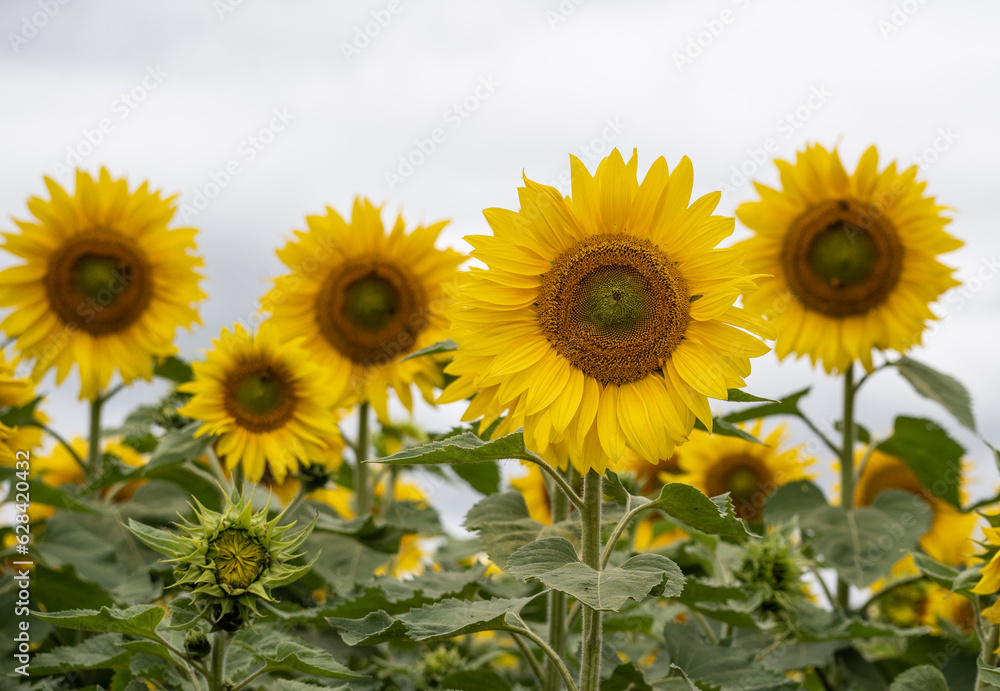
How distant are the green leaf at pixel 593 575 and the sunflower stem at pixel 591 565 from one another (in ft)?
0.28

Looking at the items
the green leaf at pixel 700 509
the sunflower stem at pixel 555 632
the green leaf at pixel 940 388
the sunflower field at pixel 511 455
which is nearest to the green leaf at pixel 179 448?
the sunflower field at pixel 511 455

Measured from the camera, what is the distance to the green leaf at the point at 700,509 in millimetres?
2090

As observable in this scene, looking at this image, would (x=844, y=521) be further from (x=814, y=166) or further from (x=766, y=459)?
(x=814, y=166)

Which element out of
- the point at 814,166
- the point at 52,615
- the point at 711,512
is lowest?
the point at 52,615

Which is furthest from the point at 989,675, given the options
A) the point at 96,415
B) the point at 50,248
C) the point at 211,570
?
the point at 50,248

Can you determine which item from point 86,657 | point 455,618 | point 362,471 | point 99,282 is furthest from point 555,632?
point 99,282

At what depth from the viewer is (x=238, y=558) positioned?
213 cm

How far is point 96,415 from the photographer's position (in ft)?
14.6

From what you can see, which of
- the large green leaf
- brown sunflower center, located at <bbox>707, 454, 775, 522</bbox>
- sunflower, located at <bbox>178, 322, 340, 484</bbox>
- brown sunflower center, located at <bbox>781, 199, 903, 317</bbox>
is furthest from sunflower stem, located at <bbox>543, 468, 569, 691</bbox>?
brown sunflower center, located at <bbox>707, 454, 775, 522</bbox>

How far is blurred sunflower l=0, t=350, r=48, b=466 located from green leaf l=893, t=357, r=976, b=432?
352 cm

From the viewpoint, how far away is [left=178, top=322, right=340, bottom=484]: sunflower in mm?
3521

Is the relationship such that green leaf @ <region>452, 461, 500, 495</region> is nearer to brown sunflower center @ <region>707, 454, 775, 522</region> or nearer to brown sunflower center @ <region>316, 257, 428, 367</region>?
brown sunflower center @ <region>316, 257, 428, 367</region>

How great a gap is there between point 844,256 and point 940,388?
70 centimetres

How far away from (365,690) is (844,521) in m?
2.07
